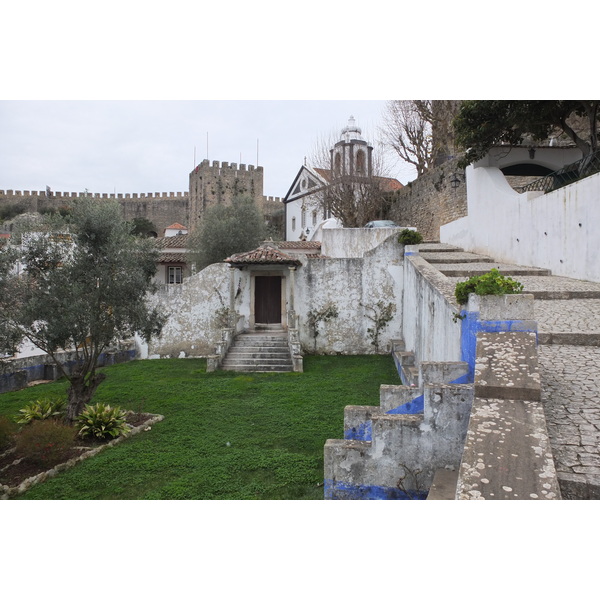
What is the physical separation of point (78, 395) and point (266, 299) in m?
7.38

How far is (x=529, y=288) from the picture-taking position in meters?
8.46

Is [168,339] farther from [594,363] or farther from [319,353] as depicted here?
[594,363]

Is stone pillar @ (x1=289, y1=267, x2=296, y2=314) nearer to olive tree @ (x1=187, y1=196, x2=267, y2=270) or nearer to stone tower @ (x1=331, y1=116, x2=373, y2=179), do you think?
olive tree @ (x1=187, y1=196, x2=267, y2=270)

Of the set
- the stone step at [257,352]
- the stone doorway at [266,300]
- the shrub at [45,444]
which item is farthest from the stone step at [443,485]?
the stone doorway at [266,300]

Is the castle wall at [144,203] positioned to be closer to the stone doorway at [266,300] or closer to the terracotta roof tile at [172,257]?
the terracotta roof tile at [172,257]

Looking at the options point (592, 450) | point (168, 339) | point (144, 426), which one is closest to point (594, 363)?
point (592, 450)

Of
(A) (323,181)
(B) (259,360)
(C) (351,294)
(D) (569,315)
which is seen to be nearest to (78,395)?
(B) (259,360)

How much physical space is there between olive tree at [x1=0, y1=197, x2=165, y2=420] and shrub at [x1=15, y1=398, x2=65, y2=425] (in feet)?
2.03

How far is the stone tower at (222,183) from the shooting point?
3969 cm

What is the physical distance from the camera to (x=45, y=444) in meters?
6.72

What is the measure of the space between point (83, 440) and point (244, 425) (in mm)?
2633

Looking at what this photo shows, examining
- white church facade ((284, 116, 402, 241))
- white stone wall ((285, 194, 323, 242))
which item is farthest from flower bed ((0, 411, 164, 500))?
white stone wall ((285, 194, 323, 242))

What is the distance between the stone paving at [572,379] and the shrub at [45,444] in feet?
20.8

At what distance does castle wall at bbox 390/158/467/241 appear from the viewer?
755 inches
